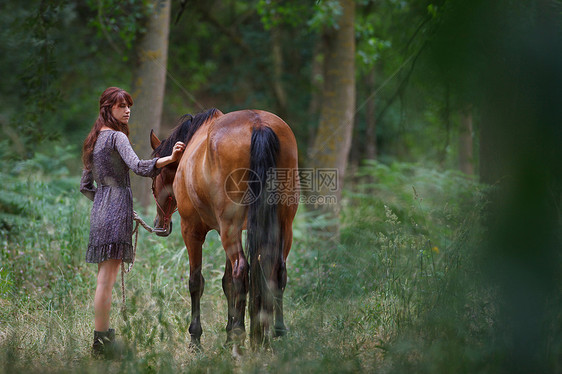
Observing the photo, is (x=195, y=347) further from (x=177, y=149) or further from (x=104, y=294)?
(x=177, y=149)

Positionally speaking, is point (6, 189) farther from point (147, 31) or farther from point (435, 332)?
point (435, 332)

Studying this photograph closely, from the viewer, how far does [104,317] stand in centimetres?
385

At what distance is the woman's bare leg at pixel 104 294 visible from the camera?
3830mm

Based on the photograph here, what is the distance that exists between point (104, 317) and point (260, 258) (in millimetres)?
1338

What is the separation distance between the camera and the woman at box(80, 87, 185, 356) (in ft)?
12.5

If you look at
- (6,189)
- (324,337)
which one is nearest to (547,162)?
(324,337)

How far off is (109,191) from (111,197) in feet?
0.17

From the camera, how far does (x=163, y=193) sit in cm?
473

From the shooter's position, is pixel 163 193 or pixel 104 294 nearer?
pixel 104 294

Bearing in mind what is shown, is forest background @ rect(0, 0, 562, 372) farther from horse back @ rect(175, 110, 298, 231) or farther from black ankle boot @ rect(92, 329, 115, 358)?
horse back @ rect(175, 110, 298, 231)

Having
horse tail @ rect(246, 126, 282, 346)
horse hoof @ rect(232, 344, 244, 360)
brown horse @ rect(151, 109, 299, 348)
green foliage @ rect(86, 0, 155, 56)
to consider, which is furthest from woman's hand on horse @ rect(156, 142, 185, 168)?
green foliage @ rect(86, 0, 155, 56)

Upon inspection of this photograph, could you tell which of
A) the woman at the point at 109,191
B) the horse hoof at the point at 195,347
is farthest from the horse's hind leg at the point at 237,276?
the woman at the point at 109,191

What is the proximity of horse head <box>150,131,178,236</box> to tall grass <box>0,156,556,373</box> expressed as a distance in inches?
28.4

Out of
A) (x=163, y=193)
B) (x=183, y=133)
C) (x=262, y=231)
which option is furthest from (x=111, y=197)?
(x=262, y=231)
